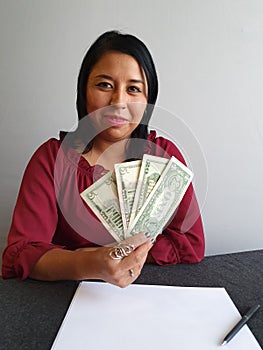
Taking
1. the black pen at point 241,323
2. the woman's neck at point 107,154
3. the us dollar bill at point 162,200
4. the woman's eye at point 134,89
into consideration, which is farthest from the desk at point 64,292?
the woman's eye at point 134,89

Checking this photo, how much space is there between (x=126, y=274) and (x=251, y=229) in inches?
33.1

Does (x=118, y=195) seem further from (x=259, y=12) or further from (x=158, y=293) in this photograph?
(x=259, y=12)

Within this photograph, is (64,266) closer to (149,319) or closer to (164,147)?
(149,319)

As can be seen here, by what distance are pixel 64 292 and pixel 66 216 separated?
0.80 ft

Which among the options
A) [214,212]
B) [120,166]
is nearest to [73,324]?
[120,166]

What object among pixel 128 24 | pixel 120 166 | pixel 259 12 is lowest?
pixel 120 166

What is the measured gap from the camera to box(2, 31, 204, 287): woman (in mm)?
650

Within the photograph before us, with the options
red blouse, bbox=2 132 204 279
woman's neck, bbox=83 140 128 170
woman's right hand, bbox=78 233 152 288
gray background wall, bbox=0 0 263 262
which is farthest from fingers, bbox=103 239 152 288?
gray background wall, bbox=0 0 263 262

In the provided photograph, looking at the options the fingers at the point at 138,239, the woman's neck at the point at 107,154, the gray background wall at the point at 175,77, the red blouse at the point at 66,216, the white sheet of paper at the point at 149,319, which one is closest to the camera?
the white sheet of paper at the point at 149,319

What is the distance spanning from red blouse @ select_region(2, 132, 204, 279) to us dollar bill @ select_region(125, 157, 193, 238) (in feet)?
0.38

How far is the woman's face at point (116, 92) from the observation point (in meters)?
0.72

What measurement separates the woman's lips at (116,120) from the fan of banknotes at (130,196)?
15cm

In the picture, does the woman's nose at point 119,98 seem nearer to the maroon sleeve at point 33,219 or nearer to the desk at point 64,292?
the maroon sleeve at point 33,219

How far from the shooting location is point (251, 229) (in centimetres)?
125
